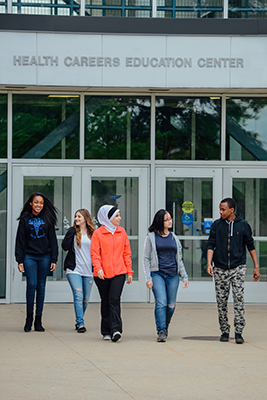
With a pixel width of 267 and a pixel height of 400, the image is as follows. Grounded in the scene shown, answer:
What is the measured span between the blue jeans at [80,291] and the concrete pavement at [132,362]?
261 mm

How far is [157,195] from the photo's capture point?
11.6 metres

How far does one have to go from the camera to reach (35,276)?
8.84 meters

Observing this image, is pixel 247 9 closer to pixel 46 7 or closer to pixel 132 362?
pixel 46 7

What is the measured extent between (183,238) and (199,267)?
1.98 feet

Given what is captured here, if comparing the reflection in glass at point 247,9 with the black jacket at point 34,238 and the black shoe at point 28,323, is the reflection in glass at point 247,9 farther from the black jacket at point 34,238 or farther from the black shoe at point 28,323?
the black shoe at point 28,323

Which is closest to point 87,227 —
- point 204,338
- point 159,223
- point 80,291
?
point 80,291

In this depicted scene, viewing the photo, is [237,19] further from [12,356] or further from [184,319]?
[12,356]

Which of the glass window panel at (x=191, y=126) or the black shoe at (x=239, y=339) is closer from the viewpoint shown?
the black shoe at (x=239, y=339)

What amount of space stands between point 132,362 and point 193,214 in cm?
516

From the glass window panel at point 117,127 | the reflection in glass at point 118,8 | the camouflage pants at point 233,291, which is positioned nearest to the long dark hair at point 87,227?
the camouflage pants at point 233,291

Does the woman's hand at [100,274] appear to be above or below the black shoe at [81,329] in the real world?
above

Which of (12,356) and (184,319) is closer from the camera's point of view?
(12,356)

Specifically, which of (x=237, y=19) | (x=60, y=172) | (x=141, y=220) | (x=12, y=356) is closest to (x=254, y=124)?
Answer: (x=237, y=19)

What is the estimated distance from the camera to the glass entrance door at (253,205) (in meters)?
11.7
